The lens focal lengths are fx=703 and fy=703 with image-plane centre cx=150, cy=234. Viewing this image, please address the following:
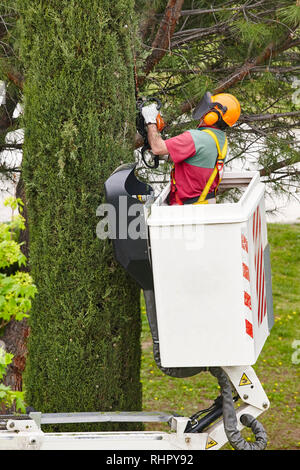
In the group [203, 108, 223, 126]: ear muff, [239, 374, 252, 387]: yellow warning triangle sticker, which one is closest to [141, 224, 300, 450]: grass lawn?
[239, 374, 252, 387]: yellow warning triangle sticker

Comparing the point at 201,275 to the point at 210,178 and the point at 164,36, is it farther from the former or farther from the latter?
the point at 164,36

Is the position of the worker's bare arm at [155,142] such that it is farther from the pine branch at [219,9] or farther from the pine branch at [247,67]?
the pine branch at [219,9]

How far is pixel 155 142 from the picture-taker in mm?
3826

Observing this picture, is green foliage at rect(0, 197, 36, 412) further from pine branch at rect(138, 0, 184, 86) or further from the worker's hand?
pine branch at rect(138, 0, 184, 86)

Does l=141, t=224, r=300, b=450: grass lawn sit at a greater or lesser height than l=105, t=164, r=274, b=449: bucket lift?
lesser

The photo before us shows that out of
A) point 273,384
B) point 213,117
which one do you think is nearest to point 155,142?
point 213,117

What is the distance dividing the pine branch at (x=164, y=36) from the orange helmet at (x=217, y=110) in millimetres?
897

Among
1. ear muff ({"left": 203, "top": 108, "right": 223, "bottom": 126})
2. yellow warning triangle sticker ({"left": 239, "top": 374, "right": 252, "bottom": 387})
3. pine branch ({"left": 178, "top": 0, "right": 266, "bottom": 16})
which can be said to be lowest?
yellow warning triangle sticker ({"left": 239, "top": 374, "right": 252, "bottom": 387})

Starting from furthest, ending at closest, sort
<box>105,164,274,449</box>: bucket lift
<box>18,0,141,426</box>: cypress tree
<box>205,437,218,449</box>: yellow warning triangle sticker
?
<box>18,0,141,426</box>: cypress tree
<box>205,437,218,449</box>: yellow warning triangle sticker
<box>105,164,274,449</box>: bucket lift

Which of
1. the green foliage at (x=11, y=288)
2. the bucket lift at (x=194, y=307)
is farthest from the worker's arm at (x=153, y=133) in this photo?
the green foliage at (x=11, y=288)

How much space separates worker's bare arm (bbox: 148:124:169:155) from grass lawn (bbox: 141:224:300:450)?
3191mm

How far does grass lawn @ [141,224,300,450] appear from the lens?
256 inches

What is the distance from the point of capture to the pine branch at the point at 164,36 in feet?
15.5

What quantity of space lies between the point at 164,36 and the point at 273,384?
4028 millimetres
